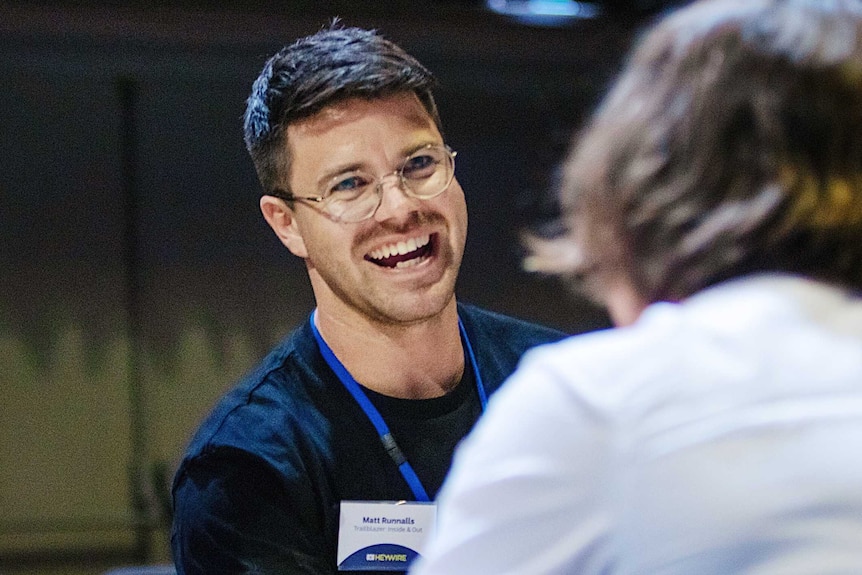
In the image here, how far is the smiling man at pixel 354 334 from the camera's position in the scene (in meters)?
1.70

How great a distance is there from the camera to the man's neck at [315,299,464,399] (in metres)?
1.84

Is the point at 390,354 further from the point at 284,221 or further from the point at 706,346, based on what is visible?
the point at 706,346

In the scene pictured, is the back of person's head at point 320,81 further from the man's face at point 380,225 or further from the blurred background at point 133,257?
the blurred background at point 133,257

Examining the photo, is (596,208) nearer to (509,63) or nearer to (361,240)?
(361,240)

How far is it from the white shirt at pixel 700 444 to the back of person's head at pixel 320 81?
3.79 ft

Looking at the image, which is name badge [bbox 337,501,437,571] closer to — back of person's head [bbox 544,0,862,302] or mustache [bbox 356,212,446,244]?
mustache [bbox 356,212,446,244]

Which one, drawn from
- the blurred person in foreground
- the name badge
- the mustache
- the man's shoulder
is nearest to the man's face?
the mustache

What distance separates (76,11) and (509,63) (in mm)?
1935

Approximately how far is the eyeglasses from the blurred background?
2.88 meters

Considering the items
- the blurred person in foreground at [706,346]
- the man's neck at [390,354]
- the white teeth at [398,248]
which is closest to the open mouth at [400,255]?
the white teeth at [398,248]

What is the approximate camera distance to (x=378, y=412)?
A: 180cm

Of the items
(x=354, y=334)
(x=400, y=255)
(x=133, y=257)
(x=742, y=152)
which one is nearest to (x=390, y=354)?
(x=354, y=334)

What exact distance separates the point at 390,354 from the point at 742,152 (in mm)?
1158

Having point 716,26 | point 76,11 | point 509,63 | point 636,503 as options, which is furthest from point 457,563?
point 509,63
